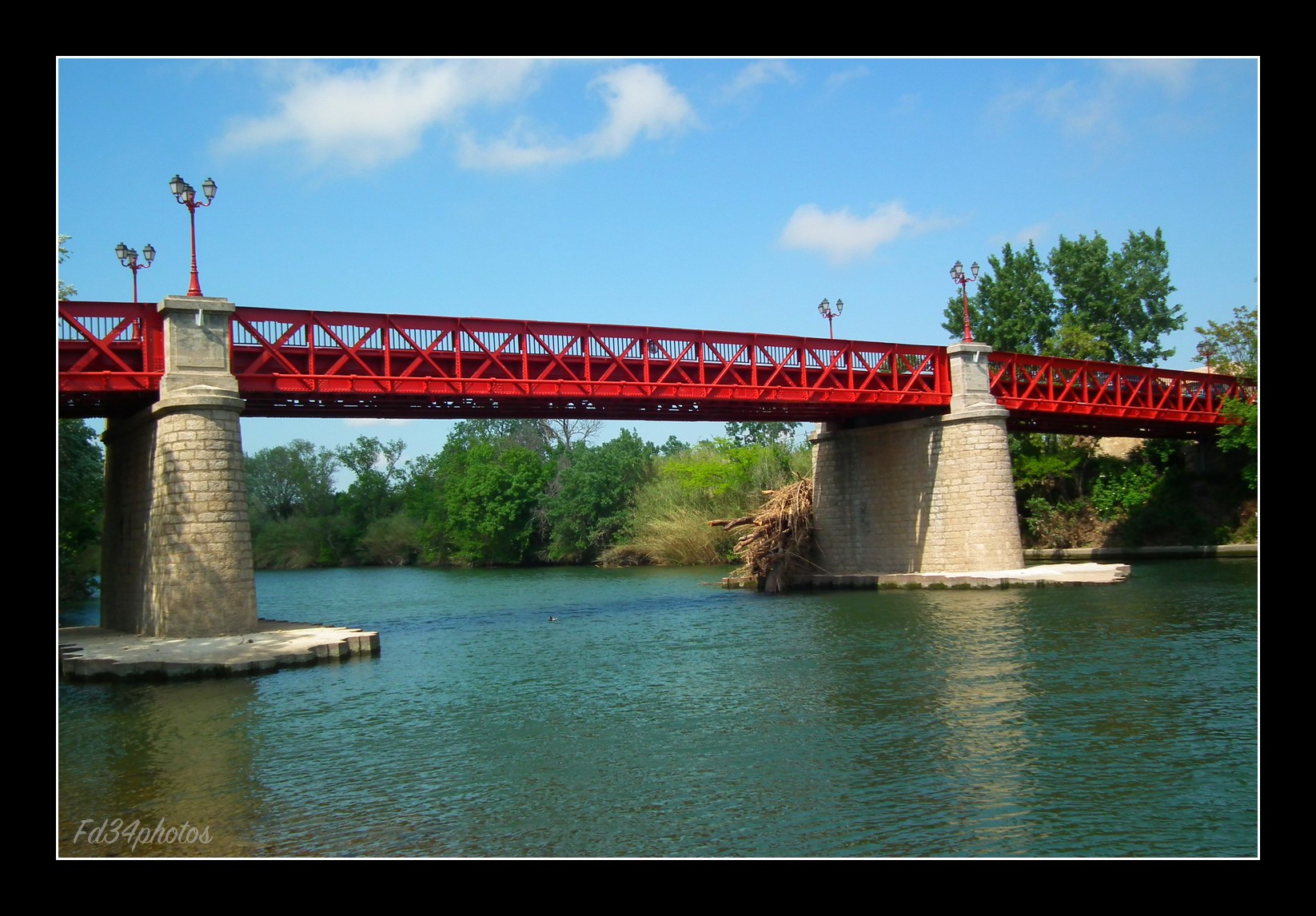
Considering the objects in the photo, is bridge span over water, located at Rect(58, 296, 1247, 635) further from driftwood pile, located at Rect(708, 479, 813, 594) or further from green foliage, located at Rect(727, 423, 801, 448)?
green foliage, located at Rect(727, 423, 801, 448)

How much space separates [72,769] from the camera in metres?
13.2

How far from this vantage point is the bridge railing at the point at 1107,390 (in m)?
38.3

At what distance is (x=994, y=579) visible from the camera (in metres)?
32.6

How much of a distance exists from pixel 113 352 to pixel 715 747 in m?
16.3

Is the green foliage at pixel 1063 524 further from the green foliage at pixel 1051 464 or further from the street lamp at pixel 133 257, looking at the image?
the street lamp at pixel 133 257

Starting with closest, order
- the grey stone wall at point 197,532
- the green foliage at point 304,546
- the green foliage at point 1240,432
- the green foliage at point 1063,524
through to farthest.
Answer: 1. the grey stone wall at point 197,532
2. the green foliage at point 1240,432
3. the green foliage at point 1063,524
4. the green foliage at point 304,546

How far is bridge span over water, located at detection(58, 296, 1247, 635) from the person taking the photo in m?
22.3

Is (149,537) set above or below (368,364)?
below

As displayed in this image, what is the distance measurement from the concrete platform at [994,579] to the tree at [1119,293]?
33518 mm

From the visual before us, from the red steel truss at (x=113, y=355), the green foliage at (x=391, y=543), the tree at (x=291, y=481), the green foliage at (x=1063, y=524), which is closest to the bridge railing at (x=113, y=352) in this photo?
the red steel truss at (x=113, y=355)
